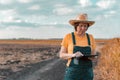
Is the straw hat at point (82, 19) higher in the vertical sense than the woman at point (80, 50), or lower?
higher

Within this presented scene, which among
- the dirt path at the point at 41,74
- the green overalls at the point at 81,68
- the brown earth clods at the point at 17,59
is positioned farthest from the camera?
the brown earth clods at the point at 17,59

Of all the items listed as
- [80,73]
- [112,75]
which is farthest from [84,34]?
[112,75]

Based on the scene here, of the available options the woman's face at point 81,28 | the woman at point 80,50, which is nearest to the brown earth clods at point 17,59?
the woman at point 80,50

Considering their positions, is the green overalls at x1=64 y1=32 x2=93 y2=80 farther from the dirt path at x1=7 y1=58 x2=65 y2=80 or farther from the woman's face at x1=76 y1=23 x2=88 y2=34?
the dirt path at x1=7 y1=58 x2=65 y2=80

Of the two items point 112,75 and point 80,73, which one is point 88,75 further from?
point 112,75

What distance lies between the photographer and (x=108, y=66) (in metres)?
16.9

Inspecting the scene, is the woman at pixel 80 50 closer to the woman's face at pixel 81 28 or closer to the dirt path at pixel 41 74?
the woman's face at pixel 81 28

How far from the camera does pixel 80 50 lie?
5.68 m

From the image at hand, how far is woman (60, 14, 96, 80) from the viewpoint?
565cm

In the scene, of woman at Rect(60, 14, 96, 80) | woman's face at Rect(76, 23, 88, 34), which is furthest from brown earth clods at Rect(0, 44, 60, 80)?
woman's face at Rect(76, 23, 88, 34)

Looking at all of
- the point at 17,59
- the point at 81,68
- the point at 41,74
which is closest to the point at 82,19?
the point at 81,68

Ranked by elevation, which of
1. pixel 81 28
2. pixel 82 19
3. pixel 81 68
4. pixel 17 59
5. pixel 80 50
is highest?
pixel 82 19

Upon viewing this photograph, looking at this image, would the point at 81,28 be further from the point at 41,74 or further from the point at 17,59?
the point at 17,59

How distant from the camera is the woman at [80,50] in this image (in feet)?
18.5
